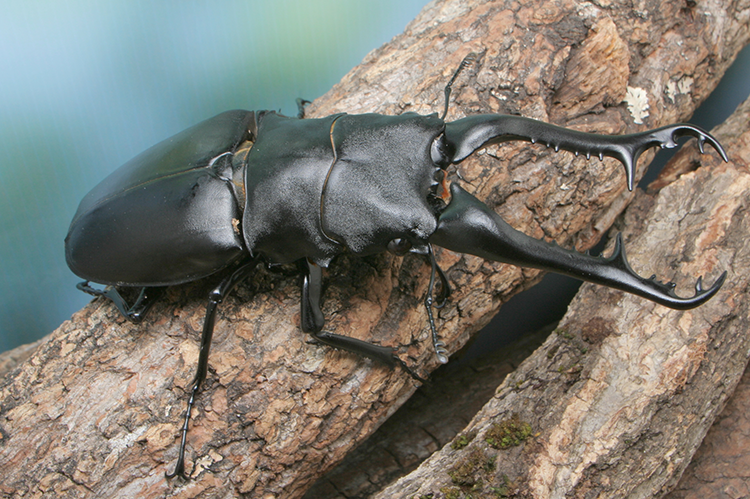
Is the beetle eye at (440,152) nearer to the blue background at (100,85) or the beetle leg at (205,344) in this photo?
the beetle leg at (205,344)

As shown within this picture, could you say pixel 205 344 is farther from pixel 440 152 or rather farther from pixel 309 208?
pixel 440 152

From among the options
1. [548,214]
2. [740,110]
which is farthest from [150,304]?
[740,110]

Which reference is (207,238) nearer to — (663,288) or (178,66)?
(663,288)

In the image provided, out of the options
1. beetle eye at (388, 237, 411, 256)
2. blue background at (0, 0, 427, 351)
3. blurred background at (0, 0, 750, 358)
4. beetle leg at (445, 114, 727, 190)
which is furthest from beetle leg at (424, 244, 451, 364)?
blue background at (0, 0, 427, 351)

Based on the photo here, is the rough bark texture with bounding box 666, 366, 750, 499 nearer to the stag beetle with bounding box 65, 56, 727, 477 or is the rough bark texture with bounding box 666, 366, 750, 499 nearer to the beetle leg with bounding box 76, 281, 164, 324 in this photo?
the stag beetle with bounding box 65, 56, 727, 477

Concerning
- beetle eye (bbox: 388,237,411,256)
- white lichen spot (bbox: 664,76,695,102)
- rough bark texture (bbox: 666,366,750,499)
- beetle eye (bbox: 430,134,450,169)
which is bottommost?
rough bark texture (bbox: 666,366,750,499)
